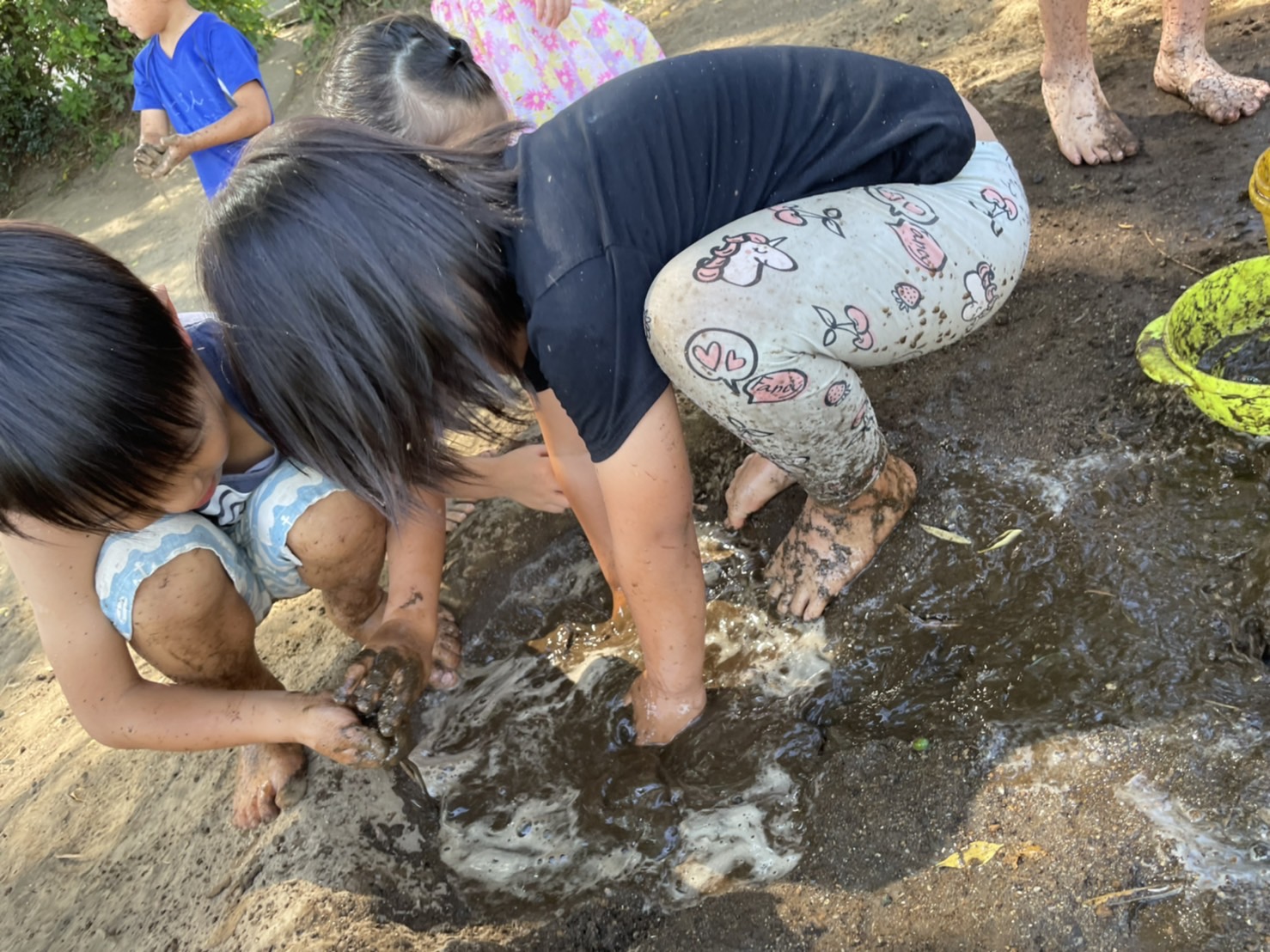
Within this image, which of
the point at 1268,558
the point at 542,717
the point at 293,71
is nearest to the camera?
the point at 1268,558

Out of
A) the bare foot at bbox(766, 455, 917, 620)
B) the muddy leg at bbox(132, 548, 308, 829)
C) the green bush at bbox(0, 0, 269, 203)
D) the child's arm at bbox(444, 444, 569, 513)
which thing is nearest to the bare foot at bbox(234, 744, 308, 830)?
the muddy leg at bbox(132, 548, 308, 829)

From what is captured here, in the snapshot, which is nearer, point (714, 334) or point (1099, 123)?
point (714, 334)

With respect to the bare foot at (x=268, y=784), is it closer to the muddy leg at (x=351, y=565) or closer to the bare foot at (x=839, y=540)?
the muddy leg at (x=351, y=565)

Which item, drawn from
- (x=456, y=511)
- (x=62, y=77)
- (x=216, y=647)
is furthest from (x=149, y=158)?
(x=62, y=77)

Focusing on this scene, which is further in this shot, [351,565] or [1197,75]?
[1197,75]

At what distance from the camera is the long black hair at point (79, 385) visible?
1.31 m

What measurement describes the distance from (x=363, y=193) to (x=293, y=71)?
4815 mm

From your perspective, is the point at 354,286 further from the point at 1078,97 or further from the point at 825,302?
the point at 1078,97

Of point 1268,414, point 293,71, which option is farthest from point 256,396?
point 293,71

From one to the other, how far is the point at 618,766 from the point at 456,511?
3.11 ft

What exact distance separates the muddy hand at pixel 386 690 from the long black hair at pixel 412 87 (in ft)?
3.32

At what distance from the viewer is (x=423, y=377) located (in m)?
1.30

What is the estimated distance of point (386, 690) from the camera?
167cm

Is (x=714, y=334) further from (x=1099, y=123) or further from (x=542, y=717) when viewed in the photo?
Answer: (x=1099, y=123)
